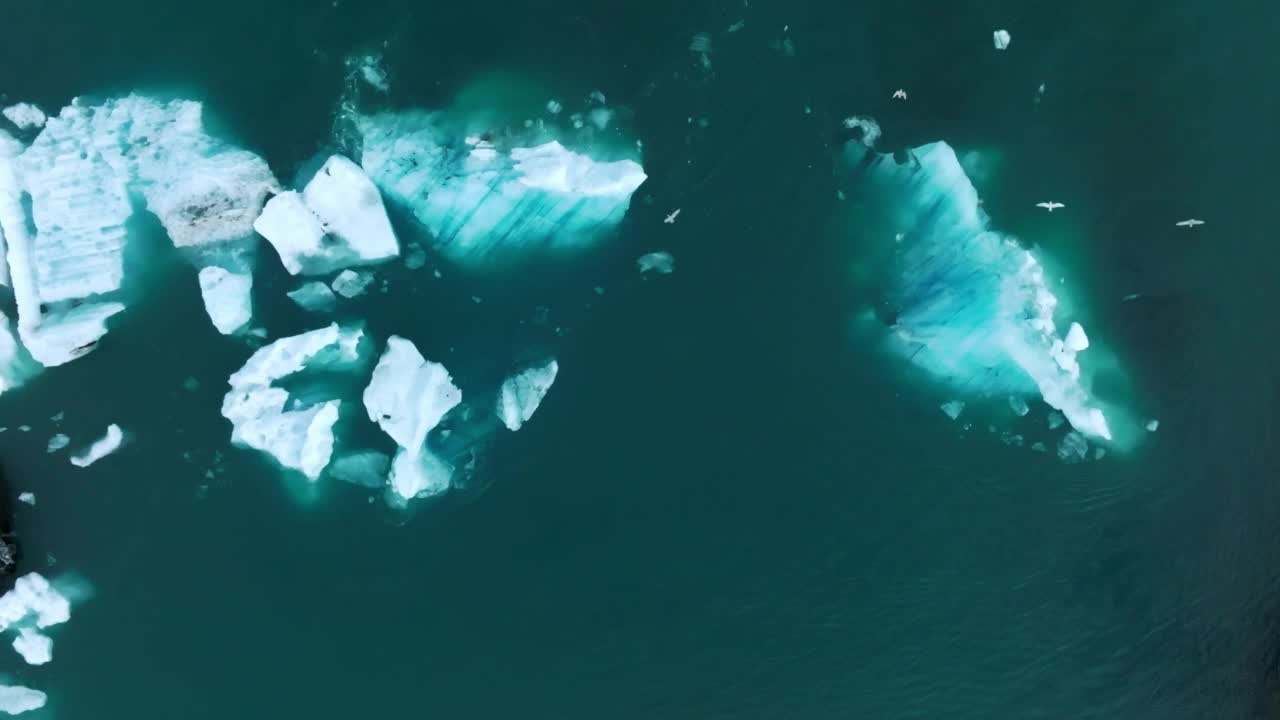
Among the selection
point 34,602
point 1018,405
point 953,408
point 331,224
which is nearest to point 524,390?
point 331,224

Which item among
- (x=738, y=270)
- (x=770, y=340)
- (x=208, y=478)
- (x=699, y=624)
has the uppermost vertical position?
(x=738, y=270)

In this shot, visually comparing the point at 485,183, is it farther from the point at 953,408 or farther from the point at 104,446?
the point at 953,408

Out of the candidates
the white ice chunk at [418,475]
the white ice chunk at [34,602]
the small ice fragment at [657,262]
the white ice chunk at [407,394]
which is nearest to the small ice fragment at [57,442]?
the white ice chunk at [34,602]

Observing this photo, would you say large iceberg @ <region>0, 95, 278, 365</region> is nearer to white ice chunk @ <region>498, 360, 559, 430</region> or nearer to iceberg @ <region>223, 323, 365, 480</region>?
iceberg @ <region>223, 323, 365, 480</region>

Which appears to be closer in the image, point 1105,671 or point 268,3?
point 268,3

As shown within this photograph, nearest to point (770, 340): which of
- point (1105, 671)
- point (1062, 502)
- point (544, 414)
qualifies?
point (544, 414)

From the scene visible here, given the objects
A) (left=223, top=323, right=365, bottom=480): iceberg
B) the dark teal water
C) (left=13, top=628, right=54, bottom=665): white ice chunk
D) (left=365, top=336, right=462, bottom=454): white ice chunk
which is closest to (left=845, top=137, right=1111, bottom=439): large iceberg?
the dark teal water

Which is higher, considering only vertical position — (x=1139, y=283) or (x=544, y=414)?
(x=1139, y=283)

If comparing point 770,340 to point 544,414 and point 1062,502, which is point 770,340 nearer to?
point 544,414
